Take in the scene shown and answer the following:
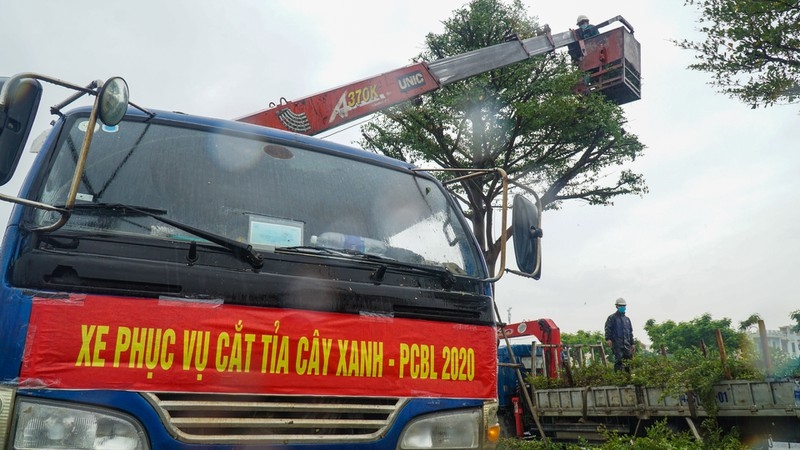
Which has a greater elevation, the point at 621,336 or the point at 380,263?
the point at 621,336

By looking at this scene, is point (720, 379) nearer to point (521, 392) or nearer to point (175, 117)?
point (521, 392)

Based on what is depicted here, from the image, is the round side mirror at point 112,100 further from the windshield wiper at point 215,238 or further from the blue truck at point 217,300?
the windshield wiper at point 215,238

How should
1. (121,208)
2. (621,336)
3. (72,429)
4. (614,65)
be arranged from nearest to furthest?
(72,429)
(121,208)
(621,336)
(614,65)

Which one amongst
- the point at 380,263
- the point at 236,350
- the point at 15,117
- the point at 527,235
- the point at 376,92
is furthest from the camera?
the point at 376,92

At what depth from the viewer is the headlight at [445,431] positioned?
8.91 ft

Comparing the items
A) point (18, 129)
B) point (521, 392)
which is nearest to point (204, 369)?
point (18, 129)

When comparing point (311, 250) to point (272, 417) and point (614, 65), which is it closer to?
point (272, 417)

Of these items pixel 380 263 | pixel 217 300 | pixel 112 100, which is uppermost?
pixel 112 100

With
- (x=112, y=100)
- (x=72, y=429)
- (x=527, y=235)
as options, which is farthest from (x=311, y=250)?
(x=527, y=235)

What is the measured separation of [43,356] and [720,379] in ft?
23.2

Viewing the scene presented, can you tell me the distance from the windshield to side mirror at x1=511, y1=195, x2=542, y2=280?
26 centimetres

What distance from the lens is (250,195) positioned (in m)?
2.95

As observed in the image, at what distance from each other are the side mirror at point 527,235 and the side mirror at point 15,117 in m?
2.34

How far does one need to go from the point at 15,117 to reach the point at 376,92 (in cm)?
852
